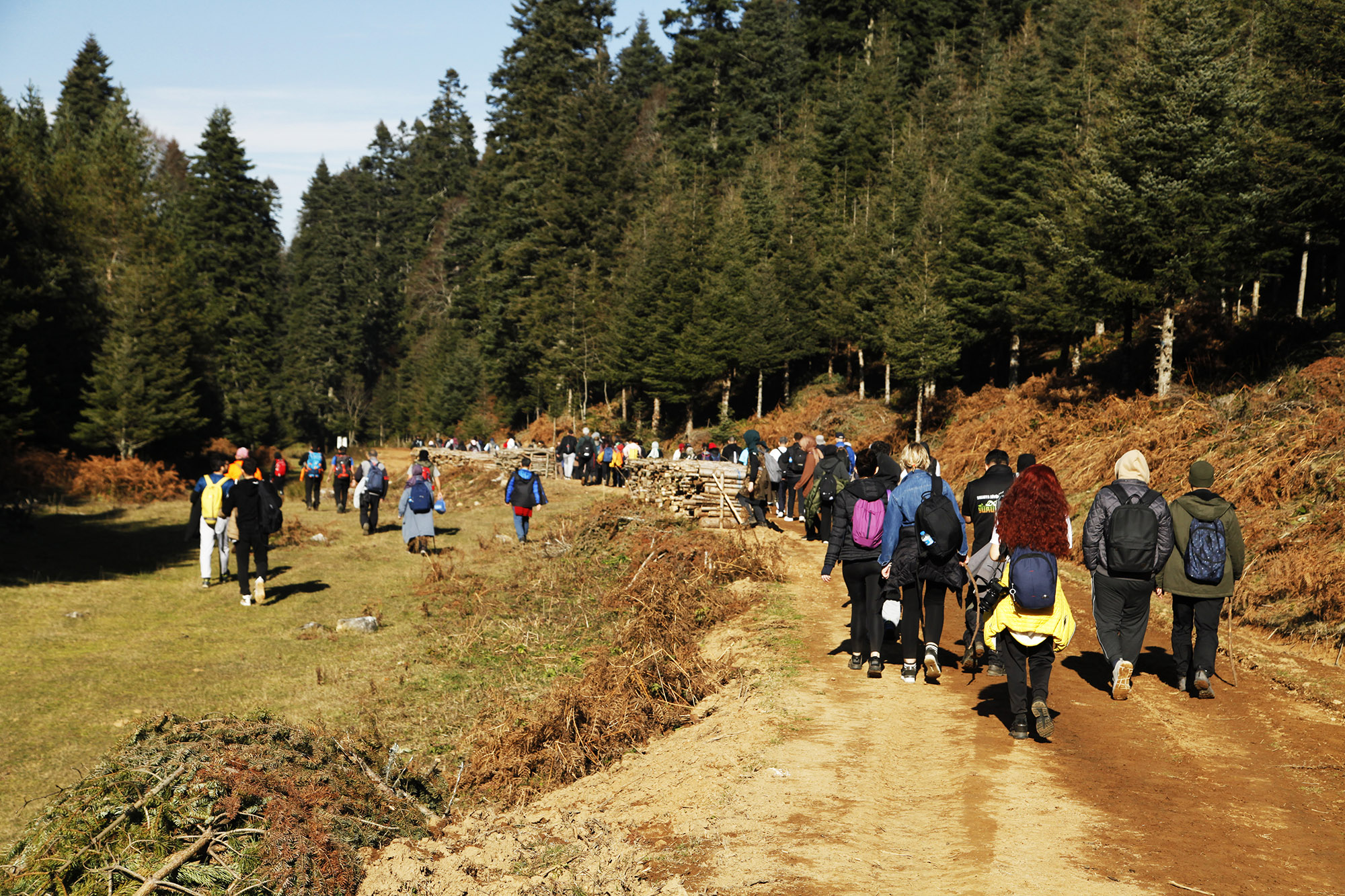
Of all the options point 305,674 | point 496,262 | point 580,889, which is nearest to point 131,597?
point 305,674

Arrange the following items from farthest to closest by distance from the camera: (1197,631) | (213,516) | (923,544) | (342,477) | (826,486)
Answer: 1. (342,477)
2. (213,516)
3. (826,486)
4. (1197,631)
5. (923,544)

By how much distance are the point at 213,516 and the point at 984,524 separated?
12265 mm

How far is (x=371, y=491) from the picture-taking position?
2094cm

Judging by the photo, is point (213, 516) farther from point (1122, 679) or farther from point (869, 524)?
point (1122, 679)

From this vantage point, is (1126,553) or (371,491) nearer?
(1126,553)

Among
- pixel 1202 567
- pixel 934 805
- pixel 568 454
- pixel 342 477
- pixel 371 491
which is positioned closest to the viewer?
pixel 934 805

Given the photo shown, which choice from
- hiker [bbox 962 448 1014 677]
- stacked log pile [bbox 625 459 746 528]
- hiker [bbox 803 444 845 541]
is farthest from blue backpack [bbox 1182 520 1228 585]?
stacked log pile [bbox 625 459 746 528]

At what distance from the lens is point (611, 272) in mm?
56438

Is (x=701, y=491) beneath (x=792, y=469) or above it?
beneath

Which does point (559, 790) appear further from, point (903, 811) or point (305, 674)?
point (305, 674)

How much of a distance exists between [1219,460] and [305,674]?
15335 millimetres

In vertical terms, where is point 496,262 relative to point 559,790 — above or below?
above

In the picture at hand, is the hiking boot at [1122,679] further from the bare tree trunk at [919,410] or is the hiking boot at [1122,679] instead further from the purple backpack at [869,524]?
the bare tree trunk at [919,410]

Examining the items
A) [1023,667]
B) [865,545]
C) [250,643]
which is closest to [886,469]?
[865,545]
